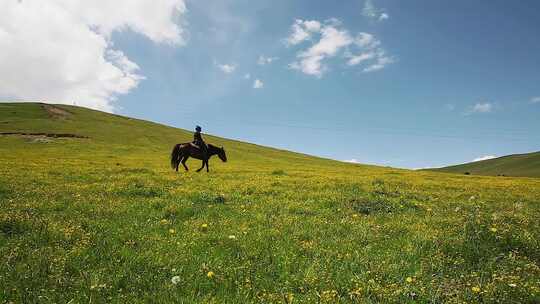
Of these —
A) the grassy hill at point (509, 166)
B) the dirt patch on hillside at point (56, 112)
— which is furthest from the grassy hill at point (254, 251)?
the grassy hill at point (509, 166)

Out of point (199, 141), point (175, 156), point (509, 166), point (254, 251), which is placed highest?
point (509, 166)

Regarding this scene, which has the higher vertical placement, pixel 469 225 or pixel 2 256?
pixel 469 225

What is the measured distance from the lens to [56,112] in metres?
109

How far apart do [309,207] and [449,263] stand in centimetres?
580

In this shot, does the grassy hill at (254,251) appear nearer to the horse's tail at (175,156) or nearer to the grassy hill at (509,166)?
the horse's tail at (175,156)

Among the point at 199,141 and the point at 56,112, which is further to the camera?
the point at 56,112

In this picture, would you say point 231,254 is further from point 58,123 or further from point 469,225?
point 58,123

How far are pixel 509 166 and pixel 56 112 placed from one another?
170141mm

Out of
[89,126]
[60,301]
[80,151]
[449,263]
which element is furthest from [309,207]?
[89,126]

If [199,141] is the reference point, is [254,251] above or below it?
below

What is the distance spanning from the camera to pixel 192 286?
6508 mm

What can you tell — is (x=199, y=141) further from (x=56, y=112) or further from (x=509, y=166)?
(x=509, y=166)

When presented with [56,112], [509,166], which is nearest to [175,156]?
[56,112]

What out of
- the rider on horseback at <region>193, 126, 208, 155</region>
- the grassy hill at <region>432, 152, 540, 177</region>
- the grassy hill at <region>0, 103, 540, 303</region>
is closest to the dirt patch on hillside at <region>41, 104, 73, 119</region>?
the rider on horseback at <region>193, 126, 208, 155</region>
